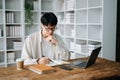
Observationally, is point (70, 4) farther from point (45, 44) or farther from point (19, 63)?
point (19, 63)

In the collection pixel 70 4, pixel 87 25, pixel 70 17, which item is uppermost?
pixel 70 4

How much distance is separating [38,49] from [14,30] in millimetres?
2233

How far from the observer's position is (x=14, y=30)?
4.75 metres

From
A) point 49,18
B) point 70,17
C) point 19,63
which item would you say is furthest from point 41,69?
point 70,17

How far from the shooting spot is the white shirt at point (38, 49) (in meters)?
2.60

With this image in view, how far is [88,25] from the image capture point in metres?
4.15

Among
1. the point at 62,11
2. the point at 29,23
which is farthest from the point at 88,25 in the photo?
the point at 29,23

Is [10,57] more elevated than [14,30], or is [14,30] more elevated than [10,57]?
[14,30]

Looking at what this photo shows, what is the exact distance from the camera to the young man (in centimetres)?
257

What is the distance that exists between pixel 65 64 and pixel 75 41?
218 cm

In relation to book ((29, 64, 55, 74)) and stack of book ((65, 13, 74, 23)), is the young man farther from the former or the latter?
stack of book ((65, 13, 74, 23))

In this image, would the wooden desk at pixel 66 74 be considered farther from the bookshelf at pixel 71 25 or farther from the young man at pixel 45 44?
the bookshelf at pixel 71 25

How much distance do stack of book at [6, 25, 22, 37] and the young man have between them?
211cm

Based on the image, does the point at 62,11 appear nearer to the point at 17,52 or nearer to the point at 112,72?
the point at 17,52
